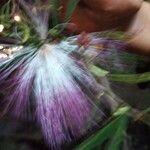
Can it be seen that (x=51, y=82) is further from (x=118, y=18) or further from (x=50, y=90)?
(x=118, y=18)

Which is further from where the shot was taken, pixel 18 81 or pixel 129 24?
pixel 129 24

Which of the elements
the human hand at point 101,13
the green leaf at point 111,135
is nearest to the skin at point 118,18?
the human hand at point 101,13

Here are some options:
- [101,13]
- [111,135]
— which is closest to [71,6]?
[101,13]

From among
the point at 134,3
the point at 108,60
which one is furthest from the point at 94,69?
the point at 134,3

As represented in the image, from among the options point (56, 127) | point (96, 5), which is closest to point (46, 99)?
point (56, 127)

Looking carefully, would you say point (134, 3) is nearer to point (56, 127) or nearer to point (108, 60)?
point (108, 60)

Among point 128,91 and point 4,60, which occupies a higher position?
point 4,60

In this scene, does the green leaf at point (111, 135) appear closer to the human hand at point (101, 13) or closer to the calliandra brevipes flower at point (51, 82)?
the calliandra brevipes flower at point (51, 82)
